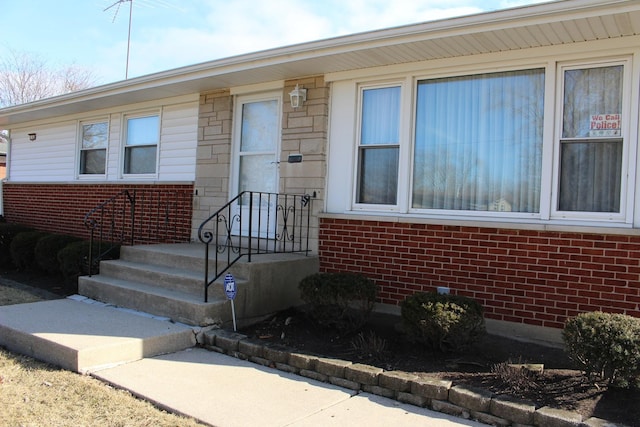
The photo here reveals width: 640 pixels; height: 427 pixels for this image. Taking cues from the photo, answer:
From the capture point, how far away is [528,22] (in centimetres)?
463

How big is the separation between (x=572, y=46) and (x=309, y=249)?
369 centimetres

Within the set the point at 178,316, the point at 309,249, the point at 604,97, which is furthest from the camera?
the point at 309,249

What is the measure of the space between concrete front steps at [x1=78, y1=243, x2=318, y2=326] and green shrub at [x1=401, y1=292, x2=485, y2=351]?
1796mm

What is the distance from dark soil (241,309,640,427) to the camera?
3.56 m

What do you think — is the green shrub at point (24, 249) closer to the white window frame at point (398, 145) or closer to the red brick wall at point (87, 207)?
the red brick wall at point (87, 207)

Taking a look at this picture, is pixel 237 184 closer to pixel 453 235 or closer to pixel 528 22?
pixel 453 235

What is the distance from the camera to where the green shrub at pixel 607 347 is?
350cm

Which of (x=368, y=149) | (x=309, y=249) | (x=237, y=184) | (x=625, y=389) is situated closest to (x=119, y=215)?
(x=237, y=184)

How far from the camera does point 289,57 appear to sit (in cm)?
612

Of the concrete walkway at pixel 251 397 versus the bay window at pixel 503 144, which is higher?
the bay window at pixel 503 144

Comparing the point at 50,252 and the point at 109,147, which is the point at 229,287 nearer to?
the point at 50,252

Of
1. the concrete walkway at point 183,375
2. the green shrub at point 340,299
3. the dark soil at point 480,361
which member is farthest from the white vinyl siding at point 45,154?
the green shrub at point 340,299

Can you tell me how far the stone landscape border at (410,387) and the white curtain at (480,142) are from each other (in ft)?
7.79

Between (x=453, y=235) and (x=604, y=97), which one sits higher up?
(x=604, y=97)
